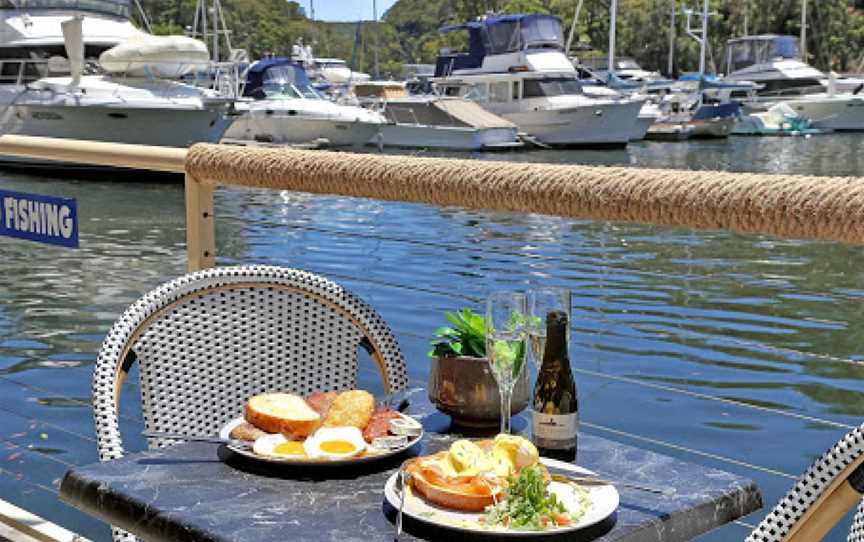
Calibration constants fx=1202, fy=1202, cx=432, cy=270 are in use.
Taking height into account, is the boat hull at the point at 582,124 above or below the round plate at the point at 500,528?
below

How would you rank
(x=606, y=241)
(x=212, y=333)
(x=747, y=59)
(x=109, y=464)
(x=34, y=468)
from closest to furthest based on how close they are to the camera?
1. (x=109, y=464)
2. (x=212, y=333)
3. (x=34, y=468)
4. (x=606, y=241)
5. (x=747, y=59)

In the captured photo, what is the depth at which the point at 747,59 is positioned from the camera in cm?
6372

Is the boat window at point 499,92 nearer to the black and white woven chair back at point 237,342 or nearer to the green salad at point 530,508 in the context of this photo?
the black and white woven chair back at point 237,342

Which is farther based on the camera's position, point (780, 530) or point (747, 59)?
point (747, 59)

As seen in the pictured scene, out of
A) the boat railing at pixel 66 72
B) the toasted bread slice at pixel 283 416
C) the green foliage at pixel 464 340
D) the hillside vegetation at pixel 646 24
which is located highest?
the hillside vegetation at pixel 646 24

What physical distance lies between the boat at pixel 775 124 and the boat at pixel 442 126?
1560cm

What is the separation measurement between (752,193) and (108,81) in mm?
24070

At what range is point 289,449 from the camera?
1.80 metres

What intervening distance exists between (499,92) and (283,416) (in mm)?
38920

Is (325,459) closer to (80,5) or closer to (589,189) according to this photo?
(589,189)

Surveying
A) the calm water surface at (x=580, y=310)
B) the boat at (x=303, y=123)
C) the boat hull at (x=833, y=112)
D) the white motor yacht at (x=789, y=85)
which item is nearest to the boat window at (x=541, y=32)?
the boat at (x=303, y=123)

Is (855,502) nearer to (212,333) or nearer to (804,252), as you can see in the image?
(212,333)

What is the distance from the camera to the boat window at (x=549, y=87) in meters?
39.5

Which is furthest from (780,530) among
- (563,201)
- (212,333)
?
(212,333)
